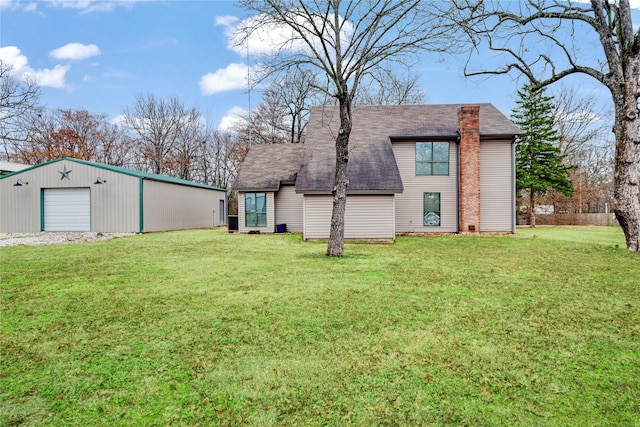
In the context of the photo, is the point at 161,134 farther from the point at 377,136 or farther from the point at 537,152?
the point at 537,152

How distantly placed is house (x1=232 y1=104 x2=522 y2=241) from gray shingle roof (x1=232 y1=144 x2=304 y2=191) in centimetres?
10

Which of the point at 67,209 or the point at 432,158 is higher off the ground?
the point at 432,158

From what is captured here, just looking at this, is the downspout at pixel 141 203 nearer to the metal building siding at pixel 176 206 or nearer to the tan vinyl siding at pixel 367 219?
the metal building siding at pixel 176 206

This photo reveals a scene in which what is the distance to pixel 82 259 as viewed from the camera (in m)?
8.65

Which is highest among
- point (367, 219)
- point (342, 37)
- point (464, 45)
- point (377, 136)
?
point (464, 45)

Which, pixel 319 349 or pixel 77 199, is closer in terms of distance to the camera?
pixel 319 349

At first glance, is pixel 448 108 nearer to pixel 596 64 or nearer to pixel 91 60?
pixel 596 64

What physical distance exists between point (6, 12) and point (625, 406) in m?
17.0

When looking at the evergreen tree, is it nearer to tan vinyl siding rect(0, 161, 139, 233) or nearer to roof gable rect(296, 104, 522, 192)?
roof gable rect(296, 104, 522, 192)

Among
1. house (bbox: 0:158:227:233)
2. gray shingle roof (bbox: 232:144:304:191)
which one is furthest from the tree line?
house (bbox: 0:158:227:233)

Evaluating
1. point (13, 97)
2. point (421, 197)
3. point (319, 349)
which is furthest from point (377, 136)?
point (13, 97)

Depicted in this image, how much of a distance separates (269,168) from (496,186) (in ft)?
37.3

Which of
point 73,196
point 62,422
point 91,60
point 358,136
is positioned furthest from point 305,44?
point 91,60

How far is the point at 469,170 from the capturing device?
15719 millimetres
